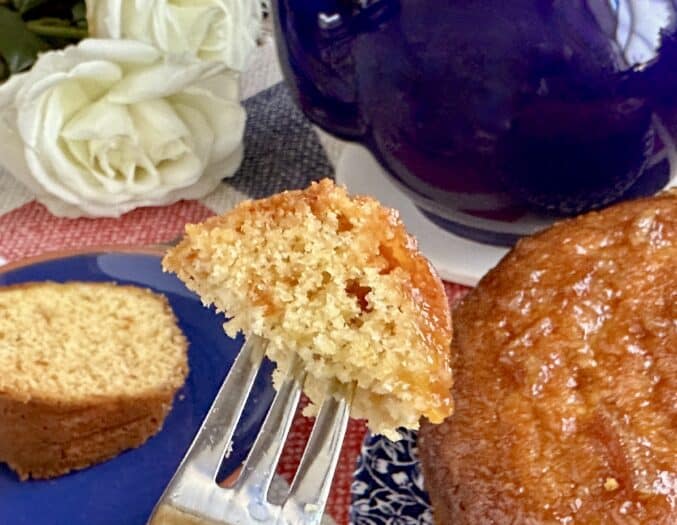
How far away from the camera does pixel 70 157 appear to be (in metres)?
1.22

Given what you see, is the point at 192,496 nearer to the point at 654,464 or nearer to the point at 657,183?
the point at 654,464

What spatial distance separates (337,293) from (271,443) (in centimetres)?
11

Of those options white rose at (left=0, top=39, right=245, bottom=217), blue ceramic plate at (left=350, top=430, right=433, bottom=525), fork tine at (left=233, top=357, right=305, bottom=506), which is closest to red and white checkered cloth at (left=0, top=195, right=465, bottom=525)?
white rose at (left=0, top=39, right=245, bottom=217)

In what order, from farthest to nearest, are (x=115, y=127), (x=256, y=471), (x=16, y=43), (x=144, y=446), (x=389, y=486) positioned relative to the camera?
1. (x=16, y=43)
2. (x=115, y=127)
3. (x=144, y=446)
4. (x=389, y=486)
5. (x=256, y=471)

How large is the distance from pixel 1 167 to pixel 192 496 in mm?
901

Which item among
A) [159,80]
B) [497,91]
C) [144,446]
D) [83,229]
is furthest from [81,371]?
[497,91]

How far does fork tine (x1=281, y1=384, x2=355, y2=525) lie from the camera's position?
0.61 m

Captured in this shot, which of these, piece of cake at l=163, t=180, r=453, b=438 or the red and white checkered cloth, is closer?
piece of cake at l=163, t=180, r=453, b=438

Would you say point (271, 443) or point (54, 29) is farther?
point (54, 29)

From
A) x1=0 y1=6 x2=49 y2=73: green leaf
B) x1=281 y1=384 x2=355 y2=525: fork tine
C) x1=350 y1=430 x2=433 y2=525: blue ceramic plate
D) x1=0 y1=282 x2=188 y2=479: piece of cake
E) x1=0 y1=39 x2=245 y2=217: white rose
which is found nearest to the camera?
x1=281 y1=384 x2=355 y2=525: fork tine

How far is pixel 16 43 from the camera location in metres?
1.36

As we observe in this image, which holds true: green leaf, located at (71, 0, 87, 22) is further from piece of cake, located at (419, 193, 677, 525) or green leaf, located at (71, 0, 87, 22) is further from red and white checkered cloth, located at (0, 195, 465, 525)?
piece of cake, located at (419, 193, 677, 525)

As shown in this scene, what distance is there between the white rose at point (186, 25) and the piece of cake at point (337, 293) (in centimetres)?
60

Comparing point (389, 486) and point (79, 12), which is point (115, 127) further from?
point (389, 486)
